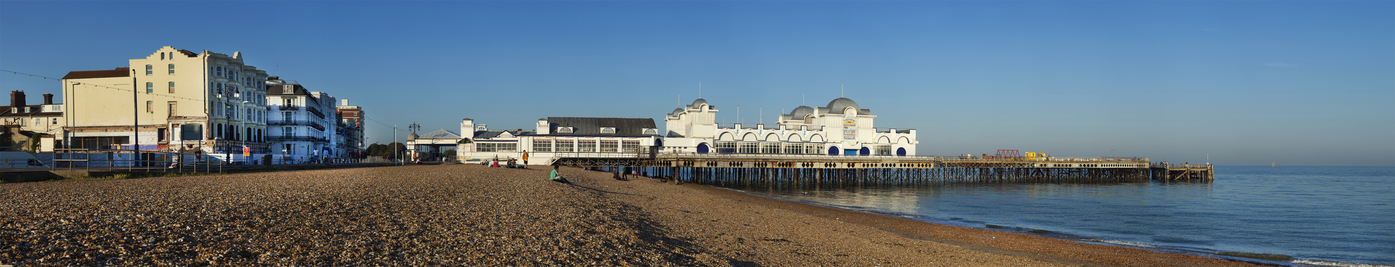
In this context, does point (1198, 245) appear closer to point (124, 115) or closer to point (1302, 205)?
point (1302, 205)

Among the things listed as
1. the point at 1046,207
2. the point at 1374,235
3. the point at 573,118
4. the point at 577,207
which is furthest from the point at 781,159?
the point at 577,207

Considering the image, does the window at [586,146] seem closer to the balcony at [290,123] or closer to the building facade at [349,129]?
the balcony at [290,123]

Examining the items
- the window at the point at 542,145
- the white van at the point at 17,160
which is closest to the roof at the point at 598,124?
the window at the point at 542,145

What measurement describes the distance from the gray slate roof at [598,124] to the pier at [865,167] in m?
3.52

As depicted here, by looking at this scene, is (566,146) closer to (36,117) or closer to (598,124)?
(598,124)

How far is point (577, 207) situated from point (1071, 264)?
11805mm

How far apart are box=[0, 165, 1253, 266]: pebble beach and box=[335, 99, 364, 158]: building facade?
227ft

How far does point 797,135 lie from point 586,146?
21.2 metres

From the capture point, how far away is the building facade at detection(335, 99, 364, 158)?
3452 inches

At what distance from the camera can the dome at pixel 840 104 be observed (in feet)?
238

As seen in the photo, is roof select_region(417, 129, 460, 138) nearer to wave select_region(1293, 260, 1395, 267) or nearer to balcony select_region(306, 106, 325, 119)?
balcony select_region(306, 106, 325, 119)

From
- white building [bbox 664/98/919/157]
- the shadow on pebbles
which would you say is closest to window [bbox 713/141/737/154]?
white building [bbox 664/98/919/157]

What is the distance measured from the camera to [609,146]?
64.4 m

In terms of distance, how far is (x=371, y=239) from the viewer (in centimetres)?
1041
